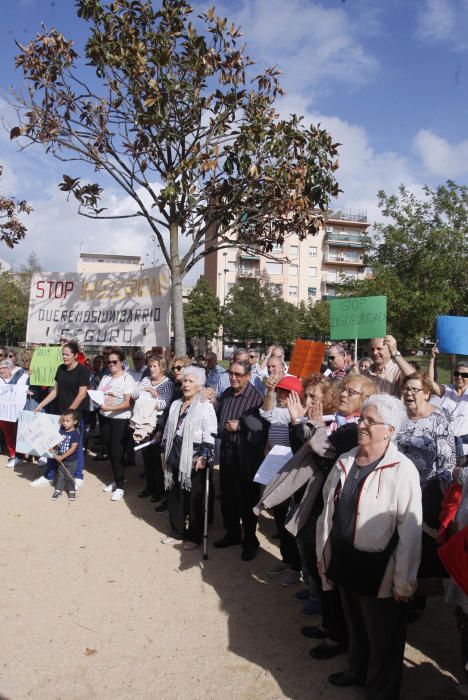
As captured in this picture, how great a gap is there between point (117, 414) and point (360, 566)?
4.90 meters

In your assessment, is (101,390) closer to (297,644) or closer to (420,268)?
(297,644)

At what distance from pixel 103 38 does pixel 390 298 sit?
11.5 meters

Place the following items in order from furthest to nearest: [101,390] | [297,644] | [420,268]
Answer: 1. [420,268]
2. [101,390]
3. [297,644]

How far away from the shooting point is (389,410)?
299cm

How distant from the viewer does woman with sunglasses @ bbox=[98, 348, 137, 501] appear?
23.6 ft

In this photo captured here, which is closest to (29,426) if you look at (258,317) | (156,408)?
(156,408)

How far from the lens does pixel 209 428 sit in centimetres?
544

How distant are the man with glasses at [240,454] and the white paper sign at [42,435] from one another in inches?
115

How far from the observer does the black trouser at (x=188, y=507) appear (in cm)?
550

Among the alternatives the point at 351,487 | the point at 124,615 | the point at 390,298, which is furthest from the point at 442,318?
the point at 390,298

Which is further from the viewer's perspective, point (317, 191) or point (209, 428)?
point (317, 191)

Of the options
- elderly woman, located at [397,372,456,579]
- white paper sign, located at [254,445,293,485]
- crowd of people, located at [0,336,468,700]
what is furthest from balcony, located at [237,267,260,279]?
elderly woman, located at [397,372,456,579]

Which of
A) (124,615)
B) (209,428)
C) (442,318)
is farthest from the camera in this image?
(442,318)

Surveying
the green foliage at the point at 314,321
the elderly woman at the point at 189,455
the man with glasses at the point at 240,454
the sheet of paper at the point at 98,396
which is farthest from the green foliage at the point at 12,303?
the man with glasses at the point at 240,454
